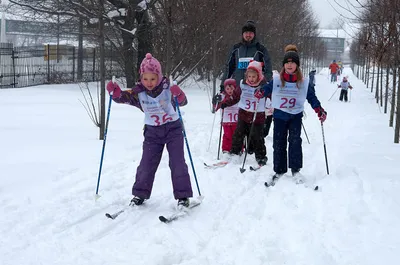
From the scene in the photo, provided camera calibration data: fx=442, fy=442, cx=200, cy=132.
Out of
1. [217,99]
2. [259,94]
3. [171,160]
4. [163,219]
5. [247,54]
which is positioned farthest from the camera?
[247,54]

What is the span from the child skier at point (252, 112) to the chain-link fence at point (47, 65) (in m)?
13.9

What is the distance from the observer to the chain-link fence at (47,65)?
20.8 meters

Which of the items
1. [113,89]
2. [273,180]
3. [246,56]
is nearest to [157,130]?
[113,89]

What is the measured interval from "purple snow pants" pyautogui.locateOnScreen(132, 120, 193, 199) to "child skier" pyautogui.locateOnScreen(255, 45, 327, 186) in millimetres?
1410

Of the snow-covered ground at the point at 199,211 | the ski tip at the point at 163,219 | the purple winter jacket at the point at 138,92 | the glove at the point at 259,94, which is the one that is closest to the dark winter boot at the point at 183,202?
the snow-covered ground at the point at 199,211

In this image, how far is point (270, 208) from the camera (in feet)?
16.0

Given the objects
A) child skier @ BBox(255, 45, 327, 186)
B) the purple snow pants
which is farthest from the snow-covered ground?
child skier @ BBox(255, 45, 327, 186)

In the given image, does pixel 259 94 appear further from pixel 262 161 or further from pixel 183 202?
pixel 183 202

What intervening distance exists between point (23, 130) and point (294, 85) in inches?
235

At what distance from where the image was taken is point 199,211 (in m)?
4.73

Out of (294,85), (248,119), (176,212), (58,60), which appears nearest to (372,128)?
(248,119)

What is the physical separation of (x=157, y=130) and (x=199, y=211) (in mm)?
993

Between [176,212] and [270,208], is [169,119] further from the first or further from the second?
[270,208]

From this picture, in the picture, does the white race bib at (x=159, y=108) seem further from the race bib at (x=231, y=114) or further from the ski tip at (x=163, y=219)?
the race bib at (x=231, y=114)
